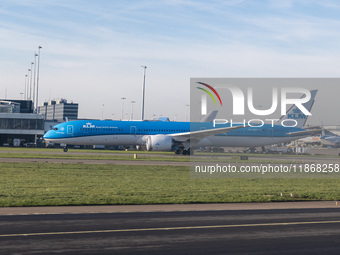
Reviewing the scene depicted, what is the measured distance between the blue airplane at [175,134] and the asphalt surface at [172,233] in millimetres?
42966

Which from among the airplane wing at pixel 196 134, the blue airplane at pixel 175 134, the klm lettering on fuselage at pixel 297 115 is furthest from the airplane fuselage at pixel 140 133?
the klm lettering on fuselage at pixel 297 115

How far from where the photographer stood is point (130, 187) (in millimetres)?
29094

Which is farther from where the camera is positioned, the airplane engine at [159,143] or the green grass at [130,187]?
the airplane engine at [159,143]

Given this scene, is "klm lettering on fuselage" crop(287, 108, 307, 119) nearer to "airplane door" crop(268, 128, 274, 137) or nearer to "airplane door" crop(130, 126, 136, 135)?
"airplane door" crop(268, 128, 274, 137)

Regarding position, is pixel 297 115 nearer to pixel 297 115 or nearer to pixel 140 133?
pixel 297 115

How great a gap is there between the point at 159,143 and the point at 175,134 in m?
4.50

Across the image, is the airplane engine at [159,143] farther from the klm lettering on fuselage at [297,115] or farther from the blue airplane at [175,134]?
the klm lettering on fuselage at [297,115]

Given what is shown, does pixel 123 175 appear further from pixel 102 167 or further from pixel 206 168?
pixel 206 168

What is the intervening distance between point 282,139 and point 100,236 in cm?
5624

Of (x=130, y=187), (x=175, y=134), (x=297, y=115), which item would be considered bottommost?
(x=130, y=187)

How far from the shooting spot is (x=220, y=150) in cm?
7506

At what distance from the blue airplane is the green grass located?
21.2m

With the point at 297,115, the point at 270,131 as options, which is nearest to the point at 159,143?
the point at 270,131

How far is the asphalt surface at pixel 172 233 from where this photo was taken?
40.7 feet
